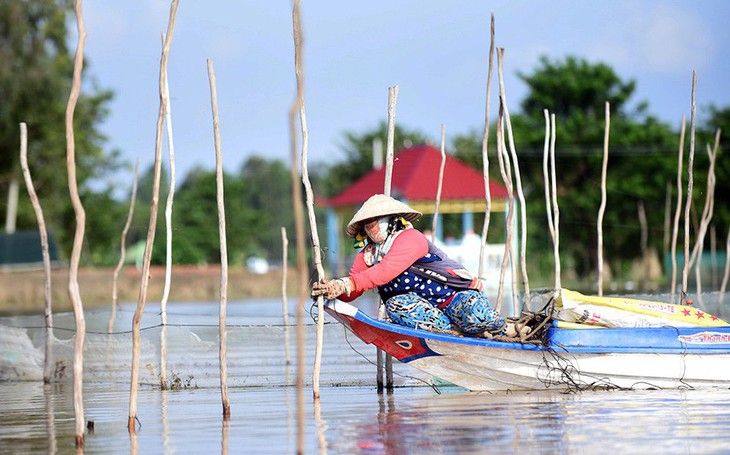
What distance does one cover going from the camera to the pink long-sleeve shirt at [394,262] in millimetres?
6934

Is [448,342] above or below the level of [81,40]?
below

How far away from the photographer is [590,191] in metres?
30.9

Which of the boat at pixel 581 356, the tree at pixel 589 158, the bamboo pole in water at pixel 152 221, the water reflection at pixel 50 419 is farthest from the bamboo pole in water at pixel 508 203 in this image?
the tree at pixel 589 158

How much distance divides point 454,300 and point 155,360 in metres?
2.63

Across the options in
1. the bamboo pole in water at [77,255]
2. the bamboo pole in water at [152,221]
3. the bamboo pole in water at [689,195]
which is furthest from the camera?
the bamboo pole in water at [689,195]

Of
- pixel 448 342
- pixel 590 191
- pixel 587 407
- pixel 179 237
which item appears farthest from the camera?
pixel 179 237

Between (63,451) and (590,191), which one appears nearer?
(63,451)

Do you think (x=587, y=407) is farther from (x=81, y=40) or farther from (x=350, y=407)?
(x=81, y=40)

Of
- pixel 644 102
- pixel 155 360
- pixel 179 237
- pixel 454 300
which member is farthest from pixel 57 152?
pixel 454 300

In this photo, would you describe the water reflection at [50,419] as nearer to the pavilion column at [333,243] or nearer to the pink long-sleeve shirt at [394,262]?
the pink long-sleeve shirt at [394,262]

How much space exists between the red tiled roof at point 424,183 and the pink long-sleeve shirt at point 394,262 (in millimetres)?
17117

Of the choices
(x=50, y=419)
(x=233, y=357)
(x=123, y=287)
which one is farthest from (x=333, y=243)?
(x=50, y=419)

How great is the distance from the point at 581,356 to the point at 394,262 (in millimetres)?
1365

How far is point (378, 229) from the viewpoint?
23.5ft
